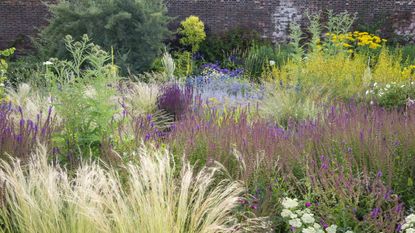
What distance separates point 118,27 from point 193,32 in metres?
3.04

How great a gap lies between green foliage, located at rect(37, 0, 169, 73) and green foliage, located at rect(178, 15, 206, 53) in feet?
6.60

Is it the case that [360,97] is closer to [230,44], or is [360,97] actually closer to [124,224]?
[124,224]

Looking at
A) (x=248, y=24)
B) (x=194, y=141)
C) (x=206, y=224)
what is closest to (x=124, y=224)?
(x=206, y=224)

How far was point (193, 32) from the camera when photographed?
1440 cm

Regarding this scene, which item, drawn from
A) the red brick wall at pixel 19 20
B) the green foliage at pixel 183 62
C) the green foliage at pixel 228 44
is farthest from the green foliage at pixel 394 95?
the red brick wall at pixel 19 20

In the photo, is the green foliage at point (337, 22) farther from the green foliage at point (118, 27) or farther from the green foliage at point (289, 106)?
the green foliage at point (118, 27)

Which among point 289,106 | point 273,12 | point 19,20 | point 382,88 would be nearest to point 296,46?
point 382,88

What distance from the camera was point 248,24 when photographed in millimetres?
15695

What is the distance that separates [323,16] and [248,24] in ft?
7.44

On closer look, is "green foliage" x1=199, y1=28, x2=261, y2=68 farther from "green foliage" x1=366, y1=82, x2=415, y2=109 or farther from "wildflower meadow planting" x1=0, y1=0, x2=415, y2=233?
"green foliage" x1=366, y1=82, x2=415, y2=109

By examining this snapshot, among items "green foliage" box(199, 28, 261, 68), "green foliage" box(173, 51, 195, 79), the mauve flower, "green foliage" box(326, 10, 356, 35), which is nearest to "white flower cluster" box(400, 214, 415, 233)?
the mauve flower

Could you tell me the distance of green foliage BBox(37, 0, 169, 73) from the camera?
11789 millimetres

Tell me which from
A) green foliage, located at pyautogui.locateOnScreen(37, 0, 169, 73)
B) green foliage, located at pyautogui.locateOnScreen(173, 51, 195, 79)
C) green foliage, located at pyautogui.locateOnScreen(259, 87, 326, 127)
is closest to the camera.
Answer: green foliage, located at pyautogui.locateOnScreen(259, 87, 326, 127)

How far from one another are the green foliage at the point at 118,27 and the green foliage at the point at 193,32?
2.01m
